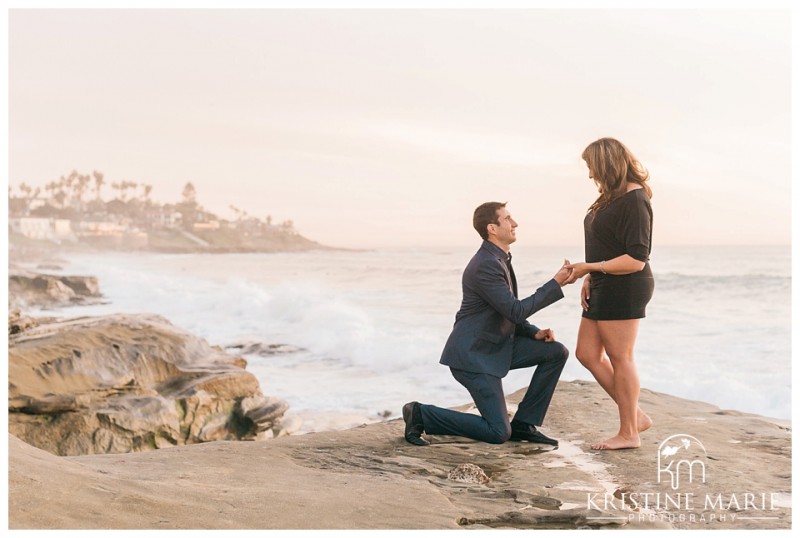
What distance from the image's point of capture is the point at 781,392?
1370 centimetres

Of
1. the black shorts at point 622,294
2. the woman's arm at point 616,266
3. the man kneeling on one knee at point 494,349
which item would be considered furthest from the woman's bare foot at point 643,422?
the woman's arm at point 616,266

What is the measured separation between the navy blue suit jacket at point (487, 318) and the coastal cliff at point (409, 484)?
0.55m

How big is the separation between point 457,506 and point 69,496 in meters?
1.77

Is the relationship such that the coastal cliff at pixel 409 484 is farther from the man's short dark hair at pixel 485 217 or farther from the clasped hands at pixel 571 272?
the man's short dark hair at pixel 485 217

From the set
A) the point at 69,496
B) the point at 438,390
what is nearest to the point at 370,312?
the point at 438,390

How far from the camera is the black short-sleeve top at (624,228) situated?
4840 millimetres

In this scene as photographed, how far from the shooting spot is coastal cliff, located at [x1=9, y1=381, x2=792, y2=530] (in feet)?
11.7

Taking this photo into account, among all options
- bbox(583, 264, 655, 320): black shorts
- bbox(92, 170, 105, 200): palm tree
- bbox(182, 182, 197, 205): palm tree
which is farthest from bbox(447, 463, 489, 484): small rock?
bbox(92, 170, 105, 200): palm tree

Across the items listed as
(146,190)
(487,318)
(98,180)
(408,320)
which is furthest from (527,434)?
(98,180)

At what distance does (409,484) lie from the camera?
14.4 ft

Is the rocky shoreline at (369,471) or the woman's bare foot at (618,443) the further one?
the woman's bare foot at (618,443)

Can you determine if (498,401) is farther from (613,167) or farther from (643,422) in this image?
(613,167)

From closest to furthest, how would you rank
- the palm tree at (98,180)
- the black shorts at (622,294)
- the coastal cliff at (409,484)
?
1. the coastal cliff at (409,484)
2. the black shorts at (622,294)
3. the palm tree at (98,180)

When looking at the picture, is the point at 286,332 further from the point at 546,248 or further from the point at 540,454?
the point at 546,248
